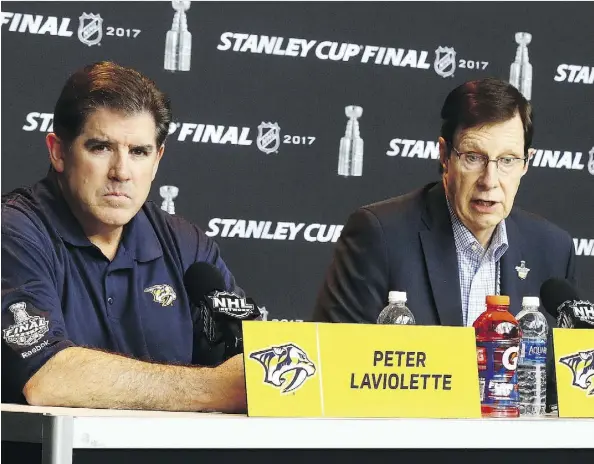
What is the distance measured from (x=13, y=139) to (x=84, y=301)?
2.83 feet

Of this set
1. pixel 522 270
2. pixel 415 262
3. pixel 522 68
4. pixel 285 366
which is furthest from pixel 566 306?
pixel 522 68

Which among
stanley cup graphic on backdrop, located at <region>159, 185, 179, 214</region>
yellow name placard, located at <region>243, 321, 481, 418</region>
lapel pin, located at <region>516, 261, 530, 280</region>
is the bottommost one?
yellow name placard, located at <region>243, 321, 481, 418</region>

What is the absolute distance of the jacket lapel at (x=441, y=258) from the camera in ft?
10.3

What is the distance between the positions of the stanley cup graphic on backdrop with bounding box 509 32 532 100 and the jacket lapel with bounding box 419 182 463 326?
2.63 feet

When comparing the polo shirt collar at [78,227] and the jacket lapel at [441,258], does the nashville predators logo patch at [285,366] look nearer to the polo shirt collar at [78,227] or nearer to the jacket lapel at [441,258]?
the polo shirt collar at [78,227]

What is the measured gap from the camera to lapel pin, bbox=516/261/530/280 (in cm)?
330

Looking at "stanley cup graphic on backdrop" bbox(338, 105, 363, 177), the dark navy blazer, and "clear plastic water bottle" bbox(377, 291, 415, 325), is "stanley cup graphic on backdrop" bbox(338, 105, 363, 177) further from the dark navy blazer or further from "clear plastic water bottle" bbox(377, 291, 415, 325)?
"clear plastic water bottle" bbox(377, 291, 415, 325)

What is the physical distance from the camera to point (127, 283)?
110 inches

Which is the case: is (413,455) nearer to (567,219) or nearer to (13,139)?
(13,139)

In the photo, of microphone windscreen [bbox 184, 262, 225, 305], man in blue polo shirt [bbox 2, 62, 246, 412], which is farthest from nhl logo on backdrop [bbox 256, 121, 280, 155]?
microphone windscreen [bbox 184, 262, 225, 305]

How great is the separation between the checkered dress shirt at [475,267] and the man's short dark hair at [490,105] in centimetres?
27

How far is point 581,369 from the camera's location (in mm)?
Result: 1836

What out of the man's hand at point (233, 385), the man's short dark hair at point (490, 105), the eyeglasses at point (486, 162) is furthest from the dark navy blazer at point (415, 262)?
the man's hand at point (233, 385)

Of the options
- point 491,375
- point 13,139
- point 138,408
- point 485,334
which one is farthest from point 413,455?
point 13,139
